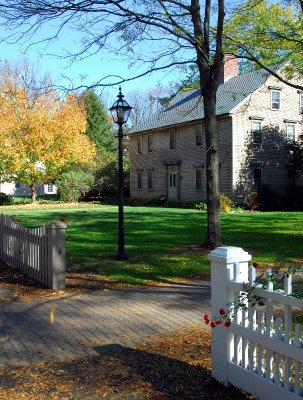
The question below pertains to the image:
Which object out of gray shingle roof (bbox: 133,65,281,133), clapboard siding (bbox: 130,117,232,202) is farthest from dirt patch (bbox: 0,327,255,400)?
clapboard siding (bbox: 130,117,232,202)

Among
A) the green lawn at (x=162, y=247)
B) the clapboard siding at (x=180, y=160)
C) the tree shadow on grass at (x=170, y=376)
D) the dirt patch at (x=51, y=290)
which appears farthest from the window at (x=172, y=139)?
the tree shadow on grass at (x=170, y=376)

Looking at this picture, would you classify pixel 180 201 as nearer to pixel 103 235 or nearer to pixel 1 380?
pixel 103 235

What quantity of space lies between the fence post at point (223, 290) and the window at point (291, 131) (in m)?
32.4

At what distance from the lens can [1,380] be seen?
13.6 ft

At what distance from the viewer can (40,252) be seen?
821cm

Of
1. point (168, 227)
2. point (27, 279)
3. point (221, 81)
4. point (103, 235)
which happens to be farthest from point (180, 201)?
point (27, 279)

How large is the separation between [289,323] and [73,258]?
8.35 meters

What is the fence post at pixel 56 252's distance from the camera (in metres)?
7.66

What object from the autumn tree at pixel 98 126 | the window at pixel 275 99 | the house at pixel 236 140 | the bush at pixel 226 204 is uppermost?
the autumn tree at pixel 98 126

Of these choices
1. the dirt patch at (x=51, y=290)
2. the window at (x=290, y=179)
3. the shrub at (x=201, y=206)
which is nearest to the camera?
the dirt patch at (x=51, y=290)

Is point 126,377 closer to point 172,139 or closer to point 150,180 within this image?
point 172,139

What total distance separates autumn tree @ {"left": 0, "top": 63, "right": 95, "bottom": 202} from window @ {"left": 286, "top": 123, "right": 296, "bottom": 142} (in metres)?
16.3

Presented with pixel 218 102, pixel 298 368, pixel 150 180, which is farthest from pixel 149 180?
pixel 298 368

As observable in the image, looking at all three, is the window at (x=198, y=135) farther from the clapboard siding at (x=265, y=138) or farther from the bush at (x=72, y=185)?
the bush at (x=72, y=185)
